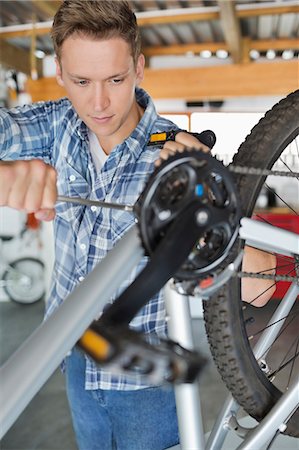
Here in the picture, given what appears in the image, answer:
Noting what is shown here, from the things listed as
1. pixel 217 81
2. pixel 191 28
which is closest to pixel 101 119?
pixel 217 81

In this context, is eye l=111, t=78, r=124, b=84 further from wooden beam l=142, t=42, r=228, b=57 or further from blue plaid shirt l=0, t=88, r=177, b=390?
wooden beam l=142, t=42, r=228, b=57

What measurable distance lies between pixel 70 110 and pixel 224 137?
6.11ft

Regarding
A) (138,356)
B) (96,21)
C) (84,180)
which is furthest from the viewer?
(84,180)

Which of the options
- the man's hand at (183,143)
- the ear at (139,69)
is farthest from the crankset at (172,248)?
the ear at (139,69)

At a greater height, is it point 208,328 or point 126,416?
point 208,328

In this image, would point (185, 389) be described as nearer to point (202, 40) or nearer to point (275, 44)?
point (275, 44)

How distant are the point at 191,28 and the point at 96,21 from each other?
486 cm

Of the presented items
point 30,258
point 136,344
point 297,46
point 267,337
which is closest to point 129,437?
point 267,337

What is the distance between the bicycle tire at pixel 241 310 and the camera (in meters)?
0.71

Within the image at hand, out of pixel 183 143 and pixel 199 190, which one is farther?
pixel 183 143

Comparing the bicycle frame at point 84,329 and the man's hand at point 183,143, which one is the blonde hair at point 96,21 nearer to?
the man's hand at point 183,143

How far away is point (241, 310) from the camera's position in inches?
29.2

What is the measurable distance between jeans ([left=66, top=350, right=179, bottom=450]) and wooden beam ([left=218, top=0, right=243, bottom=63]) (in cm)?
385

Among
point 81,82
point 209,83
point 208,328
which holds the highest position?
point 209,83
